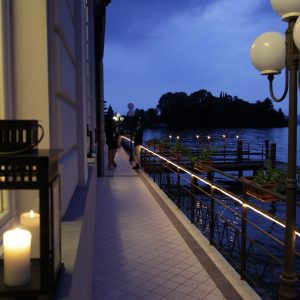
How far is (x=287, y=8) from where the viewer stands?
3088 millimetres

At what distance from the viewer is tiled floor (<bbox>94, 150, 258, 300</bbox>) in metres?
3.77

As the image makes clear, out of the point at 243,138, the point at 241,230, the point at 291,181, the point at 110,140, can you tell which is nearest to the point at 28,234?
the point at 291,181

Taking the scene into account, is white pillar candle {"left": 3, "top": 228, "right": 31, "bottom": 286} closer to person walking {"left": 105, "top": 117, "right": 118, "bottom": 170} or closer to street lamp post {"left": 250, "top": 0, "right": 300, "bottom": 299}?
street lamp post {"left": 250, "top": 0, "right": 300, "bottom": 299}

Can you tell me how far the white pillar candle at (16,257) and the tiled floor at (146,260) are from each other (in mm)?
2541

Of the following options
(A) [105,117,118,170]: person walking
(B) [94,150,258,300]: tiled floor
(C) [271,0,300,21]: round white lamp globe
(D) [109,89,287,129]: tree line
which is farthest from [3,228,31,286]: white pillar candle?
(D) [109,89,287,129]: tree line

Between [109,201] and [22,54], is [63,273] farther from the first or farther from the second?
[109,201]

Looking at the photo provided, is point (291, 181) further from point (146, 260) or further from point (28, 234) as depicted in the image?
point (28, 234)

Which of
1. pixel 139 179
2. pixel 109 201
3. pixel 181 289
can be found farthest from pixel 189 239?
pixel 139 179

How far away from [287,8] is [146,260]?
9.86 ft

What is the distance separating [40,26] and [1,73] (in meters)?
0.31

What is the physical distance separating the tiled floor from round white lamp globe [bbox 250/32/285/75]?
2047 millimetres

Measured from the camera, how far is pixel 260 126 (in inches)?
4035

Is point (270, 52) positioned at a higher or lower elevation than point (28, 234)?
higher

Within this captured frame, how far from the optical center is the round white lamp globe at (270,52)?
3.37 metres
